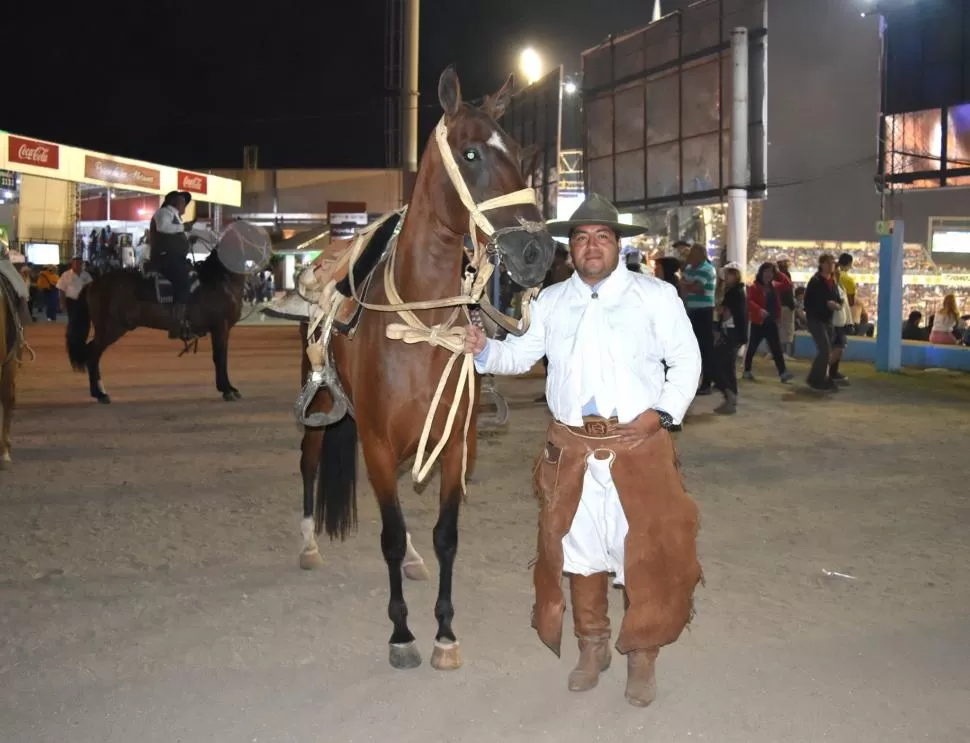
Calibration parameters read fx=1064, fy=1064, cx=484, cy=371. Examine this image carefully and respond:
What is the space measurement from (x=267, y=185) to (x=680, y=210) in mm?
34312

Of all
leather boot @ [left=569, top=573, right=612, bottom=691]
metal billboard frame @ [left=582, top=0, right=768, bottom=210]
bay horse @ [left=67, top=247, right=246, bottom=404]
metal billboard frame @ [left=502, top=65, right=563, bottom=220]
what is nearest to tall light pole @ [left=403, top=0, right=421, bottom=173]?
metal billboard frame @ [left=502, top=65, right=563, bottom=220]

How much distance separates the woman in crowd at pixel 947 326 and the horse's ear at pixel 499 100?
666 inches

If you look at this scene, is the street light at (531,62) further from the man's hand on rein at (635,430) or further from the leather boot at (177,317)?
the man's hand on rein at (635,430)

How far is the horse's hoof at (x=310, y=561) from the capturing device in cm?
611

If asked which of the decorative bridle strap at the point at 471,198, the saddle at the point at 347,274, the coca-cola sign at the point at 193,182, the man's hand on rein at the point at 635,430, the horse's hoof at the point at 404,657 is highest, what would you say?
the coca-cola sign at the point at 193,182

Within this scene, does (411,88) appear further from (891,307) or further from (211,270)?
(211,270)

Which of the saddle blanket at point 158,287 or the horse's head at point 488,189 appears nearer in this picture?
the horse's head at point 488,189

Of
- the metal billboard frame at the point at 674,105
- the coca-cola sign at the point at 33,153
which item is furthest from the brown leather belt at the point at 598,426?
the coca-cola sign at the point at 33,153

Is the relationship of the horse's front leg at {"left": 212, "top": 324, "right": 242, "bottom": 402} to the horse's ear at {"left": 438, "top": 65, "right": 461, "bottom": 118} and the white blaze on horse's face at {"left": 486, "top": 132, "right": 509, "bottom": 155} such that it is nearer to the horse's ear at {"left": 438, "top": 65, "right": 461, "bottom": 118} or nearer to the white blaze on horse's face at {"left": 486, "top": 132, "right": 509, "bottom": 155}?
the horse's ear at {"left": 438, "top": 65, "right": 461, "bottom": 118}

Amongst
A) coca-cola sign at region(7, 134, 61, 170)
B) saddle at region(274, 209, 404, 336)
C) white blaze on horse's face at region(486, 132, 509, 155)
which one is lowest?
saddle at region(274, 209, 404, 336)

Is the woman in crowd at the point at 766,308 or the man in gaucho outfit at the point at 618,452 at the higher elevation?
the woman in crowd at the point at 766,308

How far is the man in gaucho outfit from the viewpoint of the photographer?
160 inches

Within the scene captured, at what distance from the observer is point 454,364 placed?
15.8ft

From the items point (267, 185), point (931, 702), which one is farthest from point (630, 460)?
point (267, 185)
